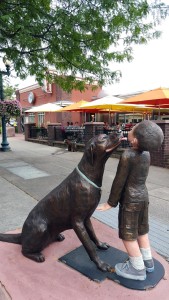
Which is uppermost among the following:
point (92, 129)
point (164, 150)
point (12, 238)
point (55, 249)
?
point (92, 129)

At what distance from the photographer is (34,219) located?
2.51m

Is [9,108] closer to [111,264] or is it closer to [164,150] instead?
[164,150]

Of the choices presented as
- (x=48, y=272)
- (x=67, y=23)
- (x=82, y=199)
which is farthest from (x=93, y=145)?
(x=67, y=23)

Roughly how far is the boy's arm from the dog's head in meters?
0.12

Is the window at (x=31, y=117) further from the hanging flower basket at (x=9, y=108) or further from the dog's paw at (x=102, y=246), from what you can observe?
the dog's paw at (x=102, y=246)

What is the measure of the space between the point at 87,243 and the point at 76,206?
35 cm

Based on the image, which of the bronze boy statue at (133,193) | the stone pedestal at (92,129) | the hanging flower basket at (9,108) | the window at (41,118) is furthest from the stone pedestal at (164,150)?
the window at (41,118)

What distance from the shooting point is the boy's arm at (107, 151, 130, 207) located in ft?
6.86

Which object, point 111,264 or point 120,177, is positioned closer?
point 120,177

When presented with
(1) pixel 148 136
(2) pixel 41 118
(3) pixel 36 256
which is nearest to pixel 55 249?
(3) pixel 36 256

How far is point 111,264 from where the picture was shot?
8.00 feet

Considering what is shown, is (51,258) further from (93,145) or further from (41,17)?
(41,17)

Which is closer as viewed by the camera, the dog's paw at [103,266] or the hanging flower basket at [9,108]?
the dog's paw at [103,266]

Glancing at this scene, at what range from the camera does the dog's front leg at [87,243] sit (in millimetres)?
2254
